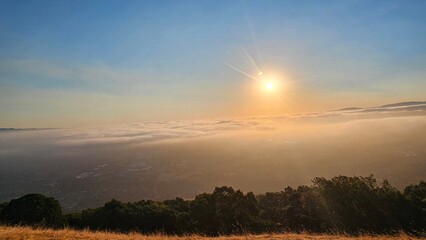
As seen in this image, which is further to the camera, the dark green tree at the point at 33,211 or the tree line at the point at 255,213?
the tree line at the point at 255,213

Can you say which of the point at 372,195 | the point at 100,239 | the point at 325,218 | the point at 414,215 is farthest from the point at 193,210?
the point at 100,239

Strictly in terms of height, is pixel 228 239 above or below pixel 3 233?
below

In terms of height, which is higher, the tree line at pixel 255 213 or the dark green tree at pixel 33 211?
the dark green tree at pixel 33 211

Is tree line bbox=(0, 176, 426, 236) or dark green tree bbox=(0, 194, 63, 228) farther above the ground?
dark green tree bbox=(0, 194, 63, 228)

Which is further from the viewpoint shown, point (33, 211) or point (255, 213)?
point (255, 213)

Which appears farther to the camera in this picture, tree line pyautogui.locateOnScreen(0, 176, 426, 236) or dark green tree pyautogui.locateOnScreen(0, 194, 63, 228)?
tree line pyautogui.locateOnScreen(0, 176, 426, 236)

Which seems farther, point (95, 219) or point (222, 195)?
point (222, 195)

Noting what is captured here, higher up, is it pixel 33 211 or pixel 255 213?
pixel 33 211

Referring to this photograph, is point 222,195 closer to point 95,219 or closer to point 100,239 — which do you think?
point 95,219
